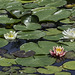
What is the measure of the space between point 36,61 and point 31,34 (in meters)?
1.02

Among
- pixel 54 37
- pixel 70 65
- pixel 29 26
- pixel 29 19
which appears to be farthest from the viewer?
pixel 29 19

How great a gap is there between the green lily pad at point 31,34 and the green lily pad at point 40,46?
0.30m

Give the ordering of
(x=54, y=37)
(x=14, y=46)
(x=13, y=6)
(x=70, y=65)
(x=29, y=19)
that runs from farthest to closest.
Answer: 1. (x=13, y=6)
2. (x=29, y=19)
3. (x=54, y=37)
4. (x=14, y=46)
5. (x=70, y=65)

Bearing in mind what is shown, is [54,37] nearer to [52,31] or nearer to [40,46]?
[52,31]

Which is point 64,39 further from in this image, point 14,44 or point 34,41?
point 14,44

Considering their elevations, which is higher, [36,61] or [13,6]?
[13,6]

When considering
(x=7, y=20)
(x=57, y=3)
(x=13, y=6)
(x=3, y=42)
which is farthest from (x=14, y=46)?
(x=57, y=3)

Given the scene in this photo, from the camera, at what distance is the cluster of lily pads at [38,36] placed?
11.3ft

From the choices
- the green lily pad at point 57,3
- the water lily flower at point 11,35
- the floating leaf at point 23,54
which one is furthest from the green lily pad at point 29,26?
the green lily pad at point 57,3

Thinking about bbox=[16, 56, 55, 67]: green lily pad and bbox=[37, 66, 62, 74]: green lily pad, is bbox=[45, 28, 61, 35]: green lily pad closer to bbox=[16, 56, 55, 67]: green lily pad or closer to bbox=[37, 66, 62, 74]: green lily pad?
bbox=[16, 56, 55, 67]: green lily pad

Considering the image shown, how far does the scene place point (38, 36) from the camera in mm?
4430

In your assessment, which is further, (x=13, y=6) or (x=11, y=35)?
(x=13, y=6)

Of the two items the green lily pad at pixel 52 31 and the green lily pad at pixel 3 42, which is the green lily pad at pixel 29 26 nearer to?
the green lily pad at pixel 52 31

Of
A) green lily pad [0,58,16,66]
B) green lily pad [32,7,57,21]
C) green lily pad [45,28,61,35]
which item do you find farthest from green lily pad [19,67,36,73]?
green lily pad [32,7,57,21]
